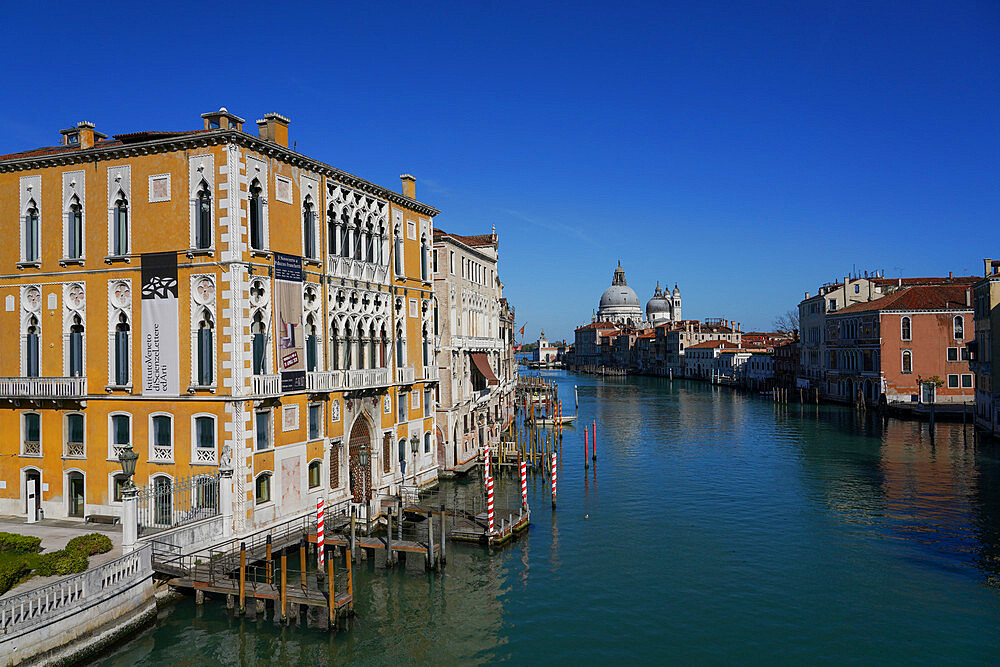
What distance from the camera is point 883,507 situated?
2748 cm

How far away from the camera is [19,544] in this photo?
649 inches

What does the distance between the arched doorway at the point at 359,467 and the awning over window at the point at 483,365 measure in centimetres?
1352

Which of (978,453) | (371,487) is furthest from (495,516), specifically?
(978,453)

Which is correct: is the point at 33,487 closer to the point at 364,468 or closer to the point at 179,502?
the point at 179,502

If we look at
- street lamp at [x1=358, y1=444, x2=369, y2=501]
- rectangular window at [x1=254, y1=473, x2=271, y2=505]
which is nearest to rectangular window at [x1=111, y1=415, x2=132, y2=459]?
rectangular window at [x1=254, y1=473, x2=271, y2=505]

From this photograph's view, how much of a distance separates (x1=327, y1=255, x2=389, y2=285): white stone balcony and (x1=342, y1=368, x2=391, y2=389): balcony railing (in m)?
2.97

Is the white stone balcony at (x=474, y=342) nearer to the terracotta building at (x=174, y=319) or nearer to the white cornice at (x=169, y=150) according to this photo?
the terracotta building at (x=174, y=319)

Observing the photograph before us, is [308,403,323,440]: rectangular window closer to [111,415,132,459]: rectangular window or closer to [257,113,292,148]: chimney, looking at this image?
[111,415,132,459]: rectangular window

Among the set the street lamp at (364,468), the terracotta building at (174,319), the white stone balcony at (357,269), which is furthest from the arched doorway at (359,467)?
the white stone balcony at (357,269)

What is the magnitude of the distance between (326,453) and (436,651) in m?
8.26

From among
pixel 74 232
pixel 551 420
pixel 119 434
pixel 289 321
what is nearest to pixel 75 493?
pixel 119 434

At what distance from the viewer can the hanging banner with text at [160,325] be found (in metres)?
19.6

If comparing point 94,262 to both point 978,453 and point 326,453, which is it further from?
point 978,453

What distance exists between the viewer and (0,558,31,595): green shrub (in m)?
14.6
